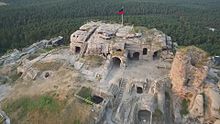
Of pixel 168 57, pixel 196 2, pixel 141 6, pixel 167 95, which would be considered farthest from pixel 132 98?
pixel 196 2

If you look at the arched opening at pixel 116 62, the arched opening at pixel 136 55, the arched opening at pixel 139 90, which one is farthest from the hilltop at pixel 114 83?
the arched opening at pixel 139 90

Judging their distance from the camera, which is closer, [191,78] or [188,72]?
[188,72]

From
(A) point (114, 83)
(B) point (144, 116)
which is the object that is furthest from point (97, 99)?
(B) point (144, 116)

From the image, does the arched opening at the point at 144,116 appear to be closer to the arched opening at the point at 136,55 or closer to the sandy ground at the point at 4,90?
the arched opening at the point at 136,55

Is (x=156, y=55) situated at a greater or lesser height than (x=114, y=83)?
greater

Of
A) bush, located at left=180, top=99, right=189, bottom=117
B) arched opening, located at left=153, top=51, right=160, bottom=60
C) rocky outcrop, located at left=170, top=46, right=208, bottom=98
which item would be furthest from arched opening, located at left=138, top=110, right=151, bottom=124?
arched opening, located at left=153, top=51, right=160, bottom=60

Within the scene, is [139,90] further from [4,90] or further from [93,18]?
[93,18]
